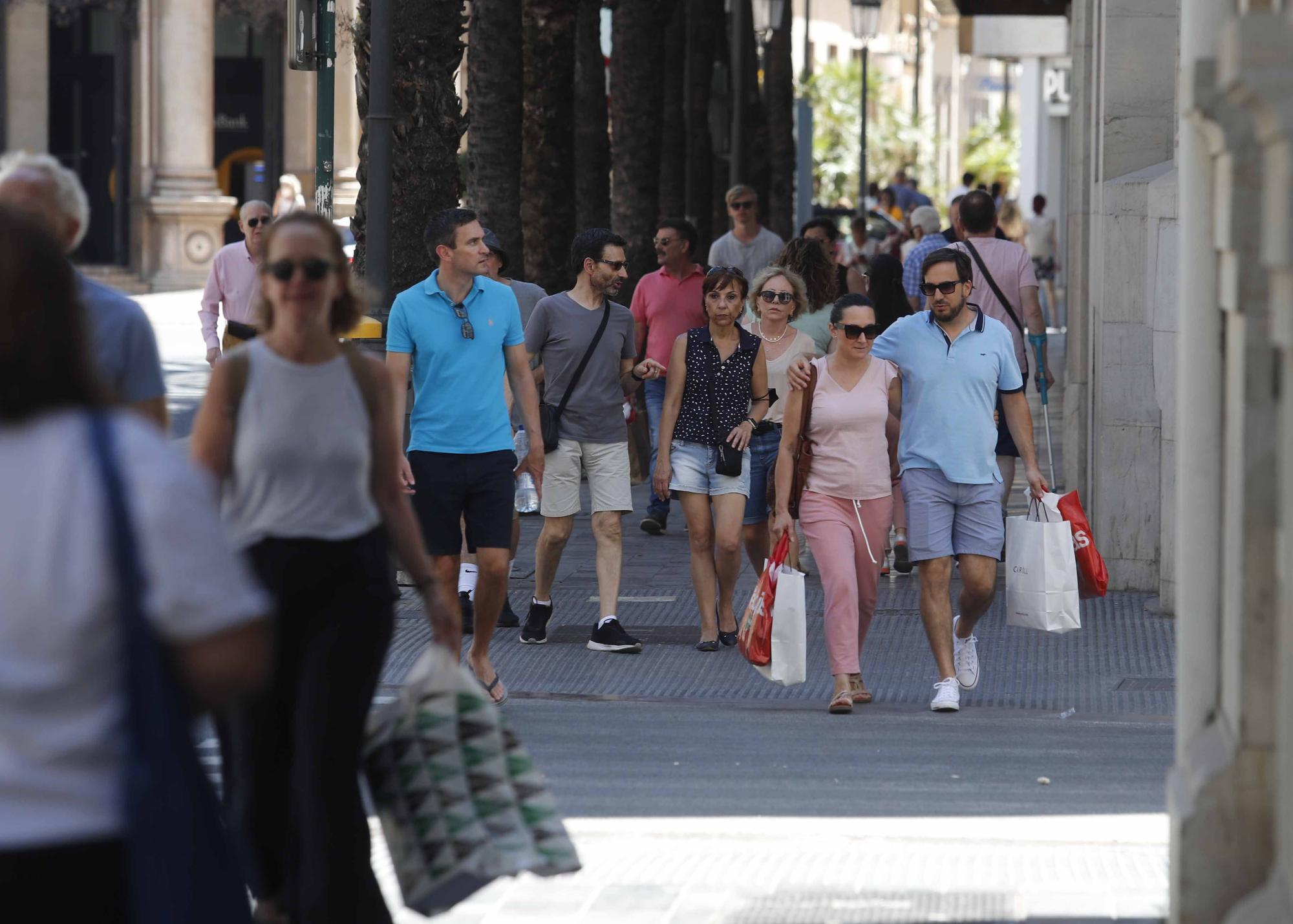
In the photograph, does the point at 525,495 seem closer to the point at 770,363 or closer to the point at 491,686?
the point at 770,363

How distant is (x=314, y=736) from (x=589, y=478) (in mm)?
5552

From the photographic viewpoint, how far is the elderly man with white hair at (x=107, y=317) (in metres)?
5.10

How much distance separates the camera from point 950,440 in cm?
842

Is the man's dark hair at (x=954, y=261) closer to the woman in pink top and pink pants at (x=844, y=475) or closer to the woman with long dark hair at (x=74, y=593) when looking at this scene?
the woman in pink top and pink pants at (x=844, y=475)

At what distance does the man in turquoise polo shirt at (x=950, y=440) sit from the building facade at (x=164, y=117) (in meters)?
26.2

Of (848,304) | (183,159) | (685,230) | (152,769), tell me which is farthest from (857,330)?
(183,159)

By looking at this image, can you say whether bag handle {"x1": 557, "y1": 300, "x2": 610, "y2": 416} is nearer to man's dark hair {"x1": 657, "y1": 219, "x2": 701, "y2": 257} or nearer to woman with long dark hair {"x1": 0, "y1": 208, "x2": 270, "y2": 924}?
man's dark hair {"x1": 657, "y1": 219, "x2": 701, "y2": 257}

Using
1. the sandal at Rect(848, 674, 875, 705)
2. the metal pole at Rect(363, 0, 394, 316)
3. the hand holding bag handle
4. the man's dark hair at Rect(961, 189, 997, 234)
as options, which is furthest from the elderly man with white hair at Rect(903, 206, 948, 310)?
the hand holding bag handle

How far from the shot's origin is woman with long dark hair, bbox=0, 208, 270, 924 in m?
2.84

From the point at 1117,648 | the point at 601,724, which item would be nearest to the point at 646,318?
the point at 1117,648

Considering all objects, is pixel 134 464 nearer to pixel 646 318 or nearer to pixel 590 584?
pixel 590 584

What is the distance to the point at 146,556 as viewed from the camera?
285cm

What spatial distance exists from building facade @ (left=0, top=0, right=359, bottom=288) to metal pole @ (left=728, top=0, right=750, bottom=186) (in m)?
10.3

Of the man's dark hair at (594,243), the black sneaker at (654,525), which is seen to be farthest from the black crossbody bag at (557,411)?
the black sneaker at (654,525)
